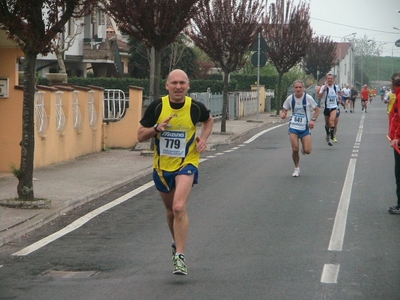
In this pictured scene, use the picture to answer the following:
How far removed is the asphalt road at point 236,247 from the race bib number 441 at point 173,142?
1088 millimetres

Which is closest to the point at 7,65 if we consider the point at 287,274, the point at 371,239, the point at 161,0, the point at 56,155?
the point at 56,155

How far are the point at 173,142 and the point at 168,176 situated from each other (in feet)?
1.05

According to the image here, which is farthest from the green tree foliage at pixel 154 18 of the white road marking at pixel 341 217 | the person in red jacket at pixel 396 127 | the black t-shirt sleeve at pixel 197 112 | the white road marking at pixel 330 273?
the white road marking at pixel 330 273

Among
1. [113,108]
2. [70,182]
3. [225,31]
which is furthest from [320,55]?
[70,182]

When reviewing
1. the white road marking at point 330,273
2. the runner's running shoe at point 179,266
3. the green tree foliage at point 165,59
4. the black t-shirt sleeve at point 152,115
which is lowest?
the white road marking at point 330,273

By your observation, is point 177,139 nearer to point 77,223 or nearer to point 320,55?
point 77,223

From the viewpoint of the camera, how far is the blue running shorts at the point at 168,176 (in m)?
8.28

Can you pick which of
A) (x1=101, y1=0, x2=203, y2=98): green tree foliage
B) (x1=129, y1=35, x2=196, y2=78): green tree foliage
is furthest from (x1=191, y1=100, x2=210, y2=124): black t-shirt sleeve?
(x1=129, y1=35, x2=196, y2=78): green tree foliage

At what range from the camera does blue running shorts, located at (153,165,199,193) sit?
8.28m

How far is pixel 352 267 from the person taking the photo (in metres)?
8.35

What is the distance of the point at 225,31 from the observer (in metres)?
30.1

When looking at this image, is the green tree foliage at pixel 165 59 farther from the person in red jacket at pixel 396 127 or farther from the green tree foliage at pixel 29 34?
the person in red jacket at pixel 396 127

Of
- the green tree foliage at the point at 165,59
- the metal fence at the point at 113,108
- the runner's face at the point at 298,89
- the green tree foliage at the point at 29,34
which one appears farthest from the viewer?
the green tree foliage at the point at 165,59

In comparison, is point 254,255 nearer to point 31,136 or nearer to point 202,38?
point 31,136
